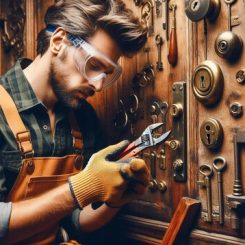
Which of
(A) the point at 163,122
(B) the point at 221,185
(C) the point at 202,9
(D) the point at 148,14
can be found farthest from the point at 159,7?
(B) the point at 221,185

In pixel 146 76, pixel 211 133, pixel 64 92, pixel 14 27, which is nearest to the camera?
pixel 211 133

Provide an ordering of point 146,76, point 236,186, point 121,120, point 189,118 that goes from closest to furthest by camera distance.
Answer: point 236,186 < point 189,118 < point 146,76 < point 121,120

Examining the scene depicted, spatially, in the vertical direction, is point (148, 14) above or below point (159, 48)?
above

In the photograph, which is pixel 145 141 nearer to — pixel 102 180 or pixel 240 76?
pixel 102 180

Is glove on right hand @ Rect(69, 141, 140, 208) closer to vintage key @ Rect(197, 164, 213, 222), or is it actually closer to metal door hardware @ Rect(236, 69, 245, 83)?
vintage key @ Rect(197, 164, 213, 222)

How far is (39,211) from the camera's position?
1.68 m

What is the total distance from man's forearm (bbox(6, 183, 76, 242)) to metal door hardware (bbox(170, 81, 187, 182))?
513 millimetres

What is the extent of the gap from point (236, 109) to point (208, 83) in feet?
0.53

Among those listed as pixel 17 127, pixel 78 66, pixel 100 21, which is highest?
pixel 100 21

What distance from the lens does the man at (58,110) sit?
177 cm

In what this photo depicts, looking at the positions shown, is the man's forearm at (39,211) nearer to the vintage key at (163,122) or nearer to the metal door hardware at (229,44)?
the vintage key at (163,122)

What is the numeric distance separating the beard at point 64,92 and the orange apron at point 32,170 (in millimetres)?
213

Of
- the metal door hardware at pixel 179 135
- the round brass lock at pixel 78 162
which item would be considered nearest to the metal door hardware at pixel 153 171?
the metal door hardware at pixel 179 135

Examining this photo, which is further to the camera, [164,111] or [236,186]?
[164,111]
